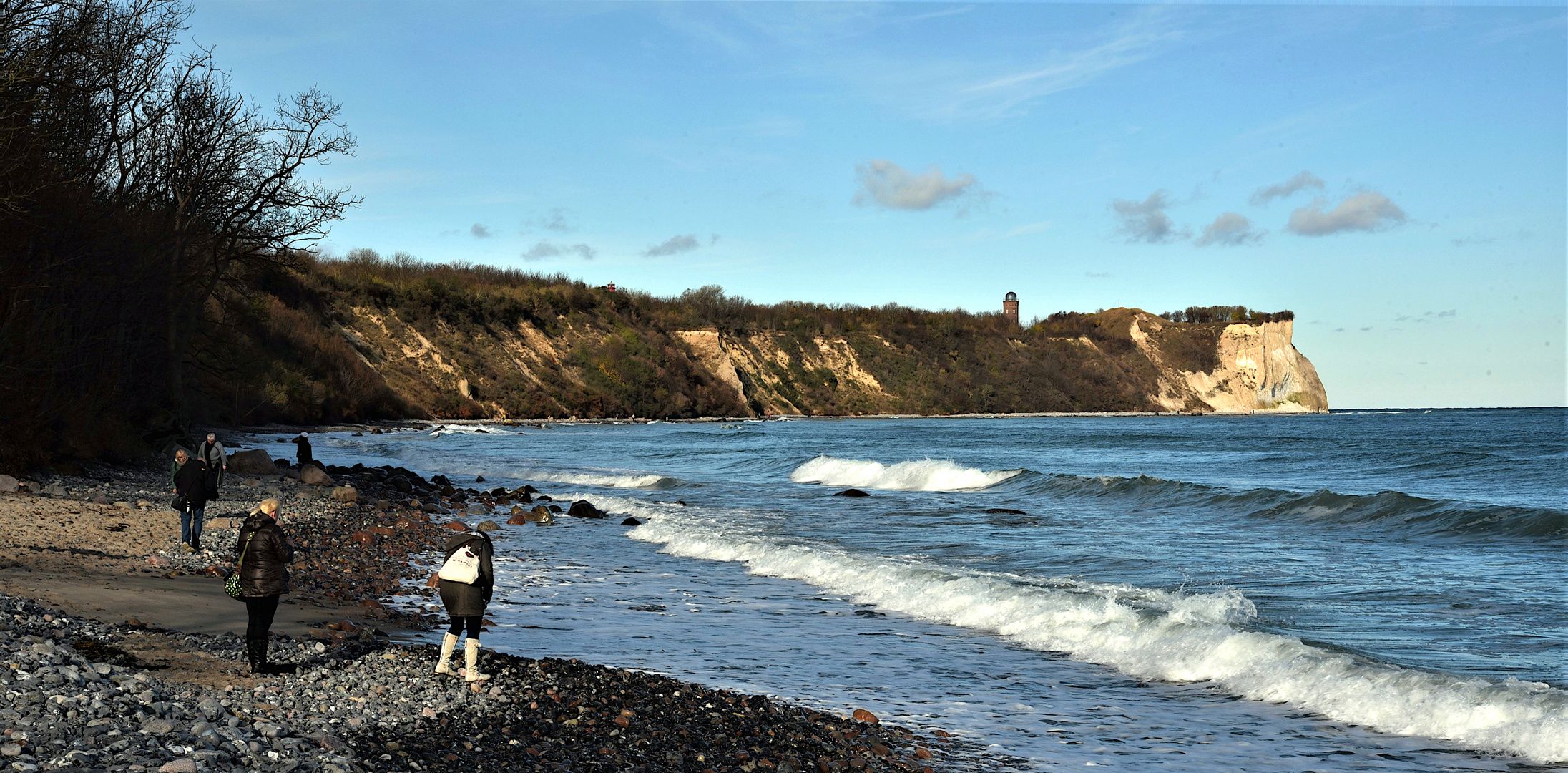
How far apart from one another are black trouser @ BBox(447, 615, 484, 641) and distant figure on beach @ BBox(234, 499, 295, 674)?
3.82 feet

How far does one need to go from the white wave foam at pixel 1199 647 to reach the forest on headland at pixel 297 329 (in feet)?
38.2

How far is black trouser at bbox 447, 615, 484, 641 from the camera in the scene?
7832mm

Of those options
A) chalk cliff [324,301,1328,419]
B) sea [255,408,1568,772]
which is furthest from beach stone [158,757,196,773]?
chalk cliff [324,301,1328,419]

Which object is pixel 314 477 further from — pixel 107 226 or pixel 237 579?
pixel 237 579

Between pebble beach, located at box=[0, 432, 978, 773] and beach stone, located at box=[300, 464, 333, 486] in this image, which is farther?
beach stone, located at box=[300, 464, 333, 486]

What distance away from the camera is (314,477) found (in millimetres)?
24047

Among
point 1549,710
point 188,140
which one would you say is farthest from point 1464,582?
point 188,140

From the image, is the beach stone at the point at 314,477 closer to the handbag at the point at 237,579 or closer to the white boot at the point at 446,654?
the handbag at the point at 237,579

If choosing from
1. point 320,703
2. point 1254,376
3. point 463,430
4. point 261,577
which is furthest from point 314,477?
point 1254,376

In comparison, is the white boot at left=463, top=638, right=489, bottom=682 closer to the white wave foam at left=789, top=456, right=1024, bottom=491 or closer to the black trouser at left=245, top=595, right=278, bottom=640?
the black trouser at left=245, top=595, right=278, bottom=640

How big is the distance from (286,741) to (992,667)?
19.8ft

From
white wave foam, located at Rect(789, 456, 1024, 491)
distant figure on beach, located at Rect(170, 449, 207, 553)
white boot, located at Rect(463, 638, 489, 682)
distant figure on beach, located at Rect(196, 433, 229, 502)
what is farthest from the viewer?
white wave foam, located at Rect(789, 456, 1024, 491)

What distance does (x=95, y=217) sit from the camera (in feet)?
64.9

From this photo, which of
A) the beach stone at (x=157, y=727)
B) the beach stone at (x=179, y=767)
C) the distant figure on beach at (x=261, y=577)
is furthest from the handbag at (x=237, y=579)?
the beach stone at (x=179, y=767)
